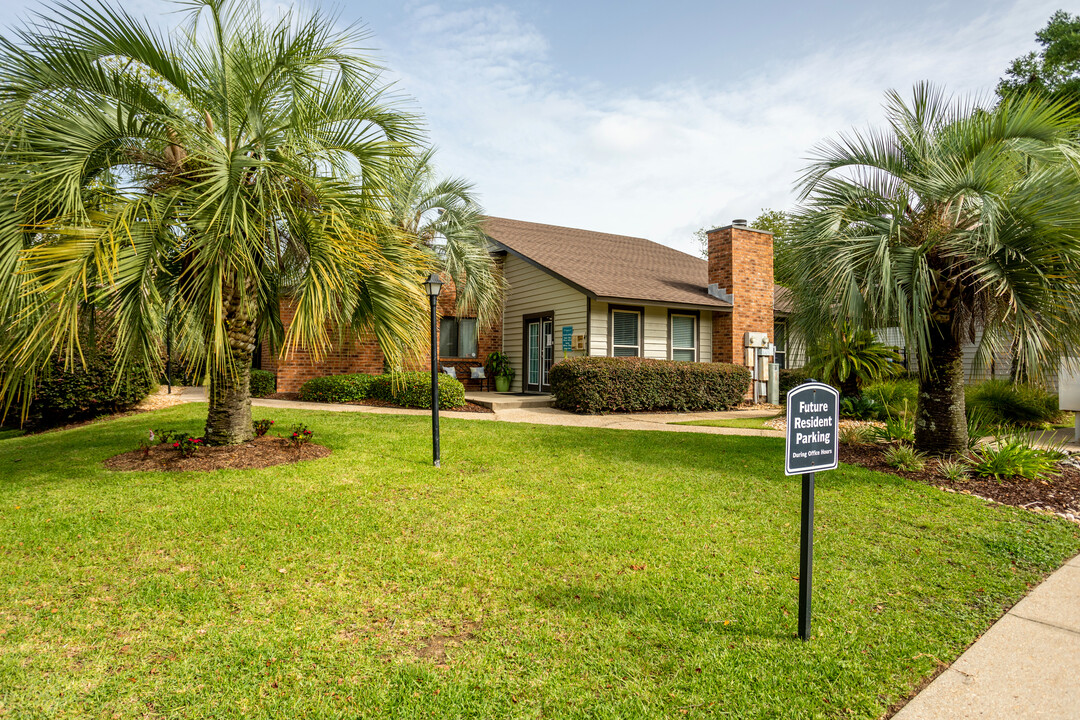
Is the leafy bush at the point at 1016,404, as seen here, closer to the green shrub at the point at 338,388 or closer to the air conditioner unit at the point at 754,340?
the air conditioner unit at the point at 754,340

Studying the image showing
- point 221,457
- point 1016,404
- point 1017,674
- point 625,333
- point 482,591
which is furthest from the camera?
point 625,333

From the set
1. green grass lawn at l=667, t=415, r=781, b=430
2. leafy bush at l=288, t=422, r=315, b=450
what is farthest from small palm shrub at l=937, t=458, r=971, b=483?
leafy bush at l=288, t=422, r=315, b=450

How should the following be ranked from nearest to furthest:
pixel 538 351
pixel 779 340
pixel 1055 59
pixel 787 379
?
1. pixel 538 351
2. pixel 787 379
3. pixel 779 340
4. pixel 1055 59

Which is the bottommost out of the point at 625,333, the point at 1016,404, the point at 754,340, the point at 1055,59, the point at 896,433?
the point at 896,433

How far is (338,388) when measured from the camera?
1445 centimetres

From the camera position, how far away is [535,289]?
16844 millimetres

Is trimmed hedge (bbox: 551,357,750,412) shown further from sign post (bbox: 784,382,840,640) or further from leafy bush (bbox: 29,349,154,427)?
sign post (bbox: 784,382,840,640)

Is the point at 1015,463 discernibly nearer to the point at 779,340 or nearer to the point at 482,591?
the point at 482,591

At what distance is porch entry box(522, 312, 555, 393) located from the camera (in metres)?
16.4

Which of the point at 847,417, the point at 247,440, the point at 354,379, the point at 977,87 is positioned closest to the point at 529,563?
the point at 247,440

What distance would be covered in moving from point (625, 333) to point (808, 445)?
12.3m

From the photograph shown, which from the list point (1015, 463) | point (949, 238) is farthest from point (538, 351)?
point (1015, 463)

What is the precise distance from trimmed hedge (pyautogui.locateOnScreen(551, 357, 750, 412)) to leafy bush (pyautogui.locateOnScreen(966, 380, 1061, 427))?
5.08 meters

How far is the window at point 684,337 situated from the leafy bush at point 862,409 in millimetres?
4804
